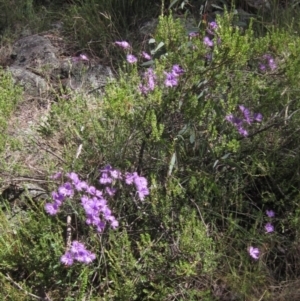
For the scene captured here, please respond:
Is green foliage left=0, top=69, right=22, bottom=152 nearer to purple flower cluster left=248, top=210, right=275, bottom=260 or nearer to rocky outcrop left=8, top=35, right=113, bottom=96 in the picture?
rocky outcrop left=8, top=35, right=113, bottom=96

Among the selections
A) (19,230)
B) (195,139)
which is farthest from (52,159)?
(195,139)

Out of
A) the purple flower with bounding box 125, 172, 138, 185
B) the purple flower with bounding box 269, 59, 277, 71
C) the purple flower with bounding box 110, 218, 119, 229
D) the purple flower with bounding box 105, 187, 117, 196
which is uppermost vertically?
the purple flower with bounding box 269, 59, 277, 71

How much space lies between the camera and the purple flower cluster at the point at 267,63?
259 centimetres

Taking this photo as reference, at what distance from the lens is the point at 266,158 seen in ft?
8.20

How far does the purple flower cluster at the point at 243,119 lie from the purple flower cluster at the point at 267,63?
239mm

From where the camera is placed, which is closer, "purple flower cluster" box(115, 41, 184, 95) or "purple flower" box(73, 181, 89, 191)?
"purple flower" box(73, 181, 89, 191)

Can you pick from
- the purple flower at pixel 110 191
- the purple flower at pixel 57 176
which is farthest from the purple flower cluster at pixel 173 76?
the purple flower at pixel 57 176

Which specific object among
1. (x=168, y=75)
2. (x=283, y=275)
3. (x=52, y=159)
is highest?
(x=168, y=75)

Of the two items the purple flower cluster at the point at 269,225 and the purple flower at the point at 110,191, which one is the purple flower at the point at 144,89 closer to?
the purple flower at the point at 110,191

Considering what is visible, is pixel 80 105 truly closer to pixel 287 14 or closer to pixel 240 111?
pixel 240 111

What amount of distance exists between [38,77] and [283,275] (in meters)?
1.94

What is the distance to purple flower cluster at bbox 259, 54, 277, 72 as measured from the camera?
259 centimetres

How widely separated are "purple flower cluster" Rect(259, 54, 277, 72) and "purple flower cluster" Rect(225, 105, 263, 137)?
239 millimetres

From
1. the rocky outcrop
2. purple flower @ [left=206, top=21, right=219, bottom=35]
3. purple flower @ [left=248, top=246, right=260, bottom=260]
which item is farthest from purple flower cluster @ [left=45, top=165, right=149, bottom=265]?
the rocky outcrop
